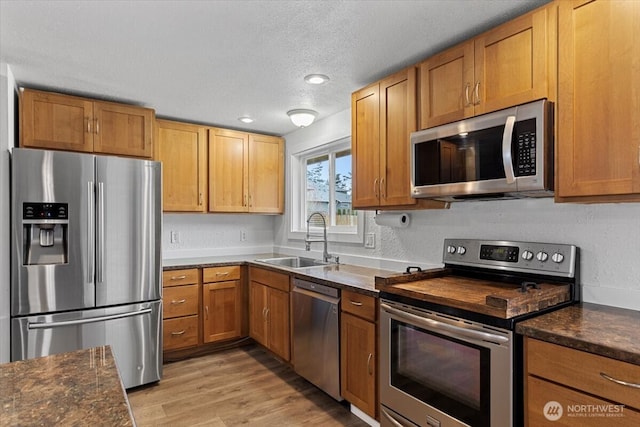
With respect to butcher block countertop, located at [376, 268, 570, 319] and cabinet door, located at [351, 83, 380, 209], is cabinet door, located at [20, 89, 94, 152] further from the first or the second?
butcher block countertop, located at [376, 268, 570, 319]

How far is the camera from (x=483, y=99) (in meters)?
1.86

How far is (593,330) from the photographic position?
4.45 feet

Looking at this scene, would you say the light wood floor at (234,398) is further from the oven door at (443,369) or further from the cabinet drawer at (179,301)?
the oven door at (443,369)

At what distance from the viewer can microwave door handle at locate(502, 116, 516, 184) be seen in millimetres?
1680

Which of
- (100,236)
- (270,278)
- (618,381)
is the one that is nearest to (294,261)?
(270,278)

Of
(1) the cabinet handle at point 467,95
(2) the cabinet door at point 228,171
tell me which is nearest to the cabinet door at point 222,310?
(2) the cabinet door at point 228,171

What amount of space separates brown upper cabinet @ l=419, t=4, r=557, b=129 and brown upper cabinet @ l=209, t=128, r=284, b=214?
7.62 ft

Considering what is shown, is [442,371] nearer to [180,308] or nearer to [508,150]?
[508,150]

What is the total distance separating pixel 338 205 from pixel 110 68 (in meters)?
2.16

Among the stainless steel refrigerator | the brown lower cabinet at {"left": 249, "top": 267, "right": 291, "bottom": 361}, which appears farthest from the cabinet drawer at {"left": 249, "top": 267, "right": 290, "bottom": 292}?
the stainless steel refrigerator

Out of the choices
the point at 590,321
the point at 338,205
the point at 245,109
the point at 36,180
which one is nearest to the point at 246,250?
the point at 338,205

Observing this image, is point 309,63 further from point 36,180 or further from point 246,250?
point 246,250

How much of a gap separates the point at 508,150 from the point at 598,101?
361 millimetres

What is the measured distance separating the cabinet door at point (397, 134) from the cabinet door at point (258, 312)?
5.11ft
